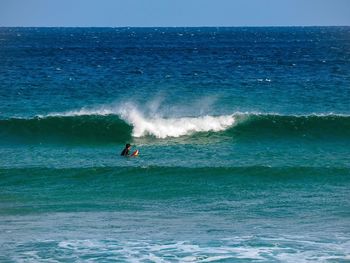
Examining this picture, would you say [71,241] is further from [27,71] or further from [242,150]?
[27,71]

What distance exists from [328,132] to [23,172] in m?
13.3

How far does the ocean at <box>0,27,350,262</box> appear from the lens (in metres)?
16.0

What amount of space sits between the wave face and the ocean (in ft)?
0.27

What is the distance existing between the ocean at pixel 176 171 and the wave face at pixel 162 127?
0.27 feet

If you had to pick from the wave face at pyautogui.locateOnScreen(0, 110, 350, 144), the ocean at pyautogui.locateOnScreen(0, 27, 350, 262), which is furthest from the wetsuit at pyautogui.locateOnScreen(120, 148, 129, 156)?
the wave face at pyautogui.locateOnScreen(0, 110, 350, 144)

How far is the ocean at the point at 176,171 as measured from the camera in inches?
629

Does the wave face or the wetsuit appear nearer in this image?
the wetsuit

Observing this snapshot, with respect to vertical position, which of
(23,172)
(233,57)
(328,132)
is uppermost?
(233,57)

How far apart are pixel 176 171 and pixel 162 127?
275 inches

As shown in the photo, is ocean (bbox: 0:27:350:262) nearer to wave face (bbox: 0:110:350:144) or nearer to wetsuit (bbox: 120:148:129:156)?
wave face (bbox: 0:110:350:144)

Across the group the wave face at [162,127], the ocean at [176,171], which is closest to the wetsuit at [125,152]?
the ocean at [176,171]

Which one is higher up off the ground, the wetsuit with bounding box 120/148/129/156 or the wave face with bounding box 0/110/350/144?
the wave face with bounding box 0/110/350/144

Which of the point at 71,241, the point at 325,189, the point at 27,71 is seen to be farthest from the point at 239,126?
the point at 27,71

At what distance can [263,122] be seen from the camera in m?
31.6
